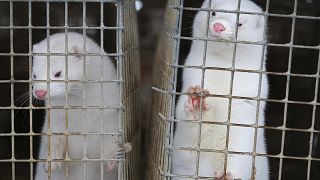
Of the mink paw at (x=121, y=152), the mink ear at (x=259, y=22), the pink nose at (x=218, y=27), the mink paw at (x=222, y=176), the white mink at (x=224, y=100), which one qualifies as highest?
the mink ear at (x=259, y=22)

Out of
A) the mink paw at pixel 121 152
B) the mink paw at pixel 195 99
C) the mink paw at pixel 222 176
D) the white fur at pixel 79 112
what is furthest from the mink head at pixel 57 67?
the mink paw at pixel 222 176

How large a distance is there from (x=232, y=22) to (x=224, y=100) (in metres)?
0.33

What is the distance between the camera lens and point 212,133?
220cm

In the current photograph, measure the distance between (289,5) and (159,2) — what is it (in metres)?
1.97

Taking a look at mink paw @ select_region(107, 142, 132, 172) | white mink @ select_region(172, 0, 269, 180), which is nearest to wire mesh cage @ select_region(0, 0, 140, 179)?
mink paw @ select_region(107, 142, 132, 172)

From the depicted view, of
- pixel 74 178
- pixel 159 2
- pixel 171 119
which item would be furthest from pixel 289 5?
pixel 159 2

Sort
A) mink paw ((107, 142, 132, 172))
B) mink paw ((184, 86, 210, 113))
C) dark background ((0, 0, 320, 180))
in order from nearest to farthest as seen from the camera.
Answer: mink paw ((184, 86, 210, 113))
mink paw ((107, 142, 132, 172))
dark background ((0, 0, 320, 180))

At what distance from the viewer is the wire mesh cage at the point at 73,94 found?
198 cm

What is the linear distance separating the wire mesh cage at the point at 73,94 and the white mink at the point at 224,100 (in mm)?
256

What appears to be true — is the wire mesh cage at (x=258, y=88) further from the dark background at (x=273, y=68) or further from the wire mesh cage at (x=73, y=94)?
the wire mesh cage at (x=73, y=94)

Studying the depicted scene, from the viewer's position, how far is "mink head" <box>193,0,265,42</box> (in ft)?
6.44

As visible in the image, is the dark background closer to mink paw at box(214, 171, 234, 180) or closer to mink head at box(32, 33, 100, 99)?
mink head at box(32, 33, 100, 99)

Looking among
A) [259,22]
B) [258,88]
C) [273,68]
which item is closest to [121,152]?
[258,88]

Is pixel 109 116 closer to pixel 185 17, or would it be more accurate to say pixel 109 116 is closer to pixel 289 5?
pixel 185 17
